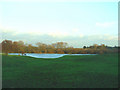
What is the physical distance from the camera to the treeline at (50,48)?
11.0 ft

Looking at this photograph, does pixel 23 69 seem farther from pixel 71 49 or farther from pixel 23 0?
pixel 23 0

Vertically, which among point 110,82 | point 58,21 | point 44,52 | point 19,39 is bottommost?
point 110,82

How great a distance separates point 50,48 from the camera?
3.41 meters

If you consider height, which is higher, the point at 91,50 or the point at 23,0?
the point at 23,0

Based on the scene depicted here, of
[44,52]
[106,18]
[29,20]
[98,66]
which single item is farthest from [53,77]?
[106,18]

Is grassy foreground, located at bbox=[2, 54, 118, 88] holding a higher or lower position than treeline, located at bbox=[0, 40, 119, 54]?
lower

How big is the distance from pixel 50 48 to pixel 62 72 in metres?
0.79

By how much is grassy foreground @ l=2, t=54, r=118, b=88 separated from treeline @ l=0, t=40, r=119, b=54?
19cm

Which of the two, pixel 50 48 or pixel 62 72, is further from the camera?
pixel 50 48

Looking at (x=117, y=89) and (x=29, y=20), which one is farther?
(x=29, y=20)

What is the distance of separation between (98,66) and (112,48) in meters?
0.69

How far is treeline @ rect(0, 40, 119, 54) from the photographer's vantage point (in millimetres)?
3344

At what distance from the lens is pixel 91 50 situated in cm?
339

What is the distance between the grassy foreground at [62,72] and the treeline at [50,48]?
7.5 inches
